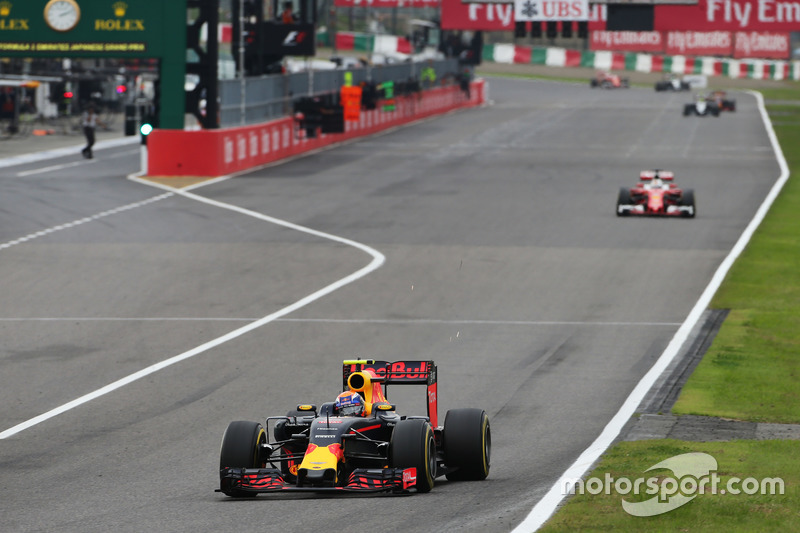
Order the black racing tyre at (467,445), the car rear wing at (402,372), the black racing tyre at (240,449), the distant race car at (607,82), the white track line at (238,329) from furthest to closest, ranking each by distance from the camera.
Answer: the distant race car at (607,82)
the white track line at (238,329)
the car rear wing at (402,372)
the black racing tyre at (467,445)
the black racing tyre at (240,449)

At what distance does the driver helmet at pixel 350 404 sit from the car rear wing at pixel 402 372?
436mm

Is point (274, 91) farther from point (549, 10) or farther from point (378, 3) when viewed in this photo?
point (378, 3)

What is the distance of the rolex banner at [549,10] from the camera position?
50028 mm

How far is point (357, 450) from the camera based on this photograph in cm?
1154

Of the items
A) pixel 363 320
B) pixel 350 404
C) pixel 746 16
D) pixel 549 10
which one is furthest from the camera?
pixel 746 16

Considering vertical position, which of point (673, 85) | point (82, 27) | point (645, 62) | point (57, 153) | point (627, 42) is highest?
point (627, 42)

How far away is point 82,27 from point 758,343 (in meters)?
29.7

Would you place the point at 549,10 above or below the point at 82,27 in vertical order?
above

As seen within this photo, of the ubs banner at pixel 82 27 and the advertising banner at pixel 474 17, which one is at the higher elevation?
the advertising banner at pixel 474 17

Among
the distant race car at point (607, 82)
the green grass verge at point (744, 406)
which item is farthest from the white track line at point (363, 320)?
the distant race car at point (607, 82)

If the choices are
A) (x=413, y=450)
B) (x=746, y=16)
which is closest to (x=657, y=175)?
(x=413, y=450)

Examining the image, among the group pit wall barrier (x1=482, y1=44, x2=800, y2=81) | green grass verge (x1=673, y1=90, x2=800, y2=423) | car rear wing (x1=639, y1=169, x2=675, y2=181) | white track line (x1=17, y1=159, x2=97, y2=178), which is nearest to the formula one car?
green grass verge (x1=673, y1=90, x2=800, y2=423)

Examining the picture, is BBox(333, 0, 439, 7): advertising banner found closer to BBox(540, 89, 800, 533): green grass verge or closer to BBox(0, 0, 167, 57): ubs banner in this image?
BBox(0, 0, 167, 57): ubs banner

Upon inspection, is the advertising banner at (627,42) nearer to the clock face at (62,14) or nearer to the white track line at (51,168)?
the white track line at (51,168)
